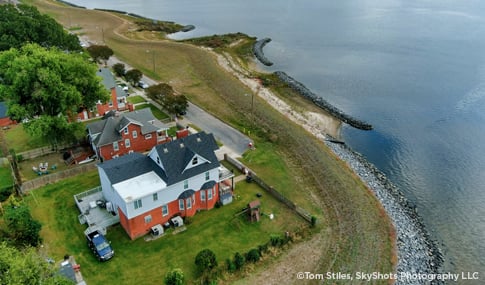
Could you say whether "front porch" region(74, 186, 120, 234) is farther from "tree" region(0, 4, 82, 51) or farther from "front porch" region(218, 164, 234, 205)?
"tree" region(0, 4, 82, 51)

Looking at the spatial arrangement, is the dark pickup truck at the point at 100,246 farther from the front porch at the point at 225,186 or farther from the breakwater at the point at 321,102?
the breakwater at the point at 321,102

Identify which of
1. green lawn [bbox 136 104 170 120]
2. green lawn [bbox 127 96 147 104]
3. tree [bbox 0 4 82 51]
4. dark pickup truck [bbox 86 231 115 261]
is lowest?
dark pickup truck [bbox 86 231 115 261]

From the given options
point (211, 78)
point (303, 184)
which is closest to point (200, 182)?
point (303, 184)

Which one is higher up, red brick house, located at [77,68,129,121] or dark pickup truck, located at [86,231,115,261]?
red brick house, located at [77,68,129,121]

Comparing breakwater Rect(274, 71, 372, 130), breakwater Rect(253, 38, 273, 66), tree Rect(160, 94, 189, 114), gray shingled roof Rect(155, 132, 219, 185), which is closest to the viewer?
gray shingled roof Rect(155, 132, 219, 185)

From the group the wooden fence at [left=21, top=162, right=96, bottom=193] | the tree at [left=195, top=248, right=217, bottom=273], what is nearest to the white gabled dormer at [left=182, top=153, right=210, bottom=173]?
the tree at [left=195, top=248, right=217, bottom=273]

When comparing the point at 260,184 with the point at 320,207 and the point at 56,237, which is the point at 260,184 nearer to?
the point at 320,207

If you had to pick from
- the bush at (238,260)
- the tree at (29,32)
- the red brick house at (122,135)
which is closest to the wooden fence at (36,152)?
the red brick house at (122,135)
